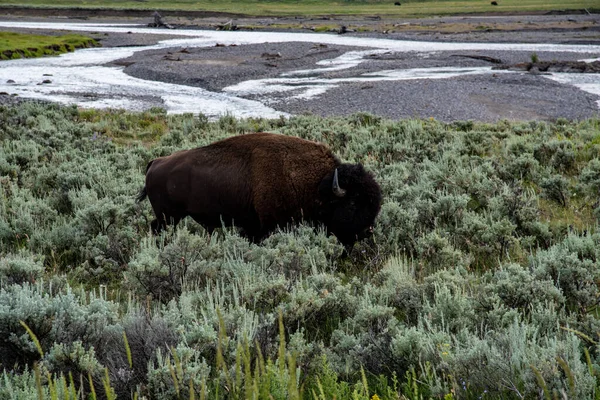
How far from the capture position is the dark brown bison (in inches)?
249

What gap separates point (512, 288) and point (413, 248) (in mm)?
2062

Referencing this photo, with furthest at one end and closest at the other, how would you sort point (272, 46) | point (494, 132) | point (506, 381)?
point (272, 46), point (494, 132), point (506, 381)

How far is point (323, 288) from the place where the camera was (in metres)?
4.58

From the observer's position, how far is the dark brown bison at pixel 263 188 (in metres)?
6.34

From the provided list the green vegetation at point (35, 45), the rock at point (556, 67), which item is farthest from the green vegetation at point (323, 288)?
the green vegetation at point (35, 45)

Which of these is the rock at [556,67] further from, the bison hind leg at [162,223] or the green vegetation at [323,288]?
the bison hind leg at [162,223]

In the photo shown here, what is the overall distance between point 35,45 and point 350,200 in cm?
4069

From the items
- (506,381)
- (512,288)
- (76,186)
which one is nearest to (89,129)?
(76,186)

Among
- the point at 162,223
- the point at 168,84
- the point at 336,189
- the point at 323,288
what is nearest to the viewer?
the point at 323,288

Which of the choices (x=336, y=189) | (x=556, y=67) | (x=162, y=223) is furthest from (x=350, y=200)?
(x=556, y=67)

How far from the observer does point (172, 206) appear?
6.88m

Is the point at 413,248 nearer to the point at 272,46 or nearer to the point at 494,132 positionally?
the point at 494,132

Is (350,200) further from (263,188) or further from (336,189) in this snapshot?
(263,188)

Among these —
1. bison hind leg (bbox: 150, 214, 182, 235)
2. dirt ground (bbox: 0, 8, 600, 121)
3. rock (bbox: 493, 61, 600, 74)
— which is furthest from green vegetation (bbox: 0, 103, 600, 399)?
rock (bbox: 493, 61, 600, 74)
